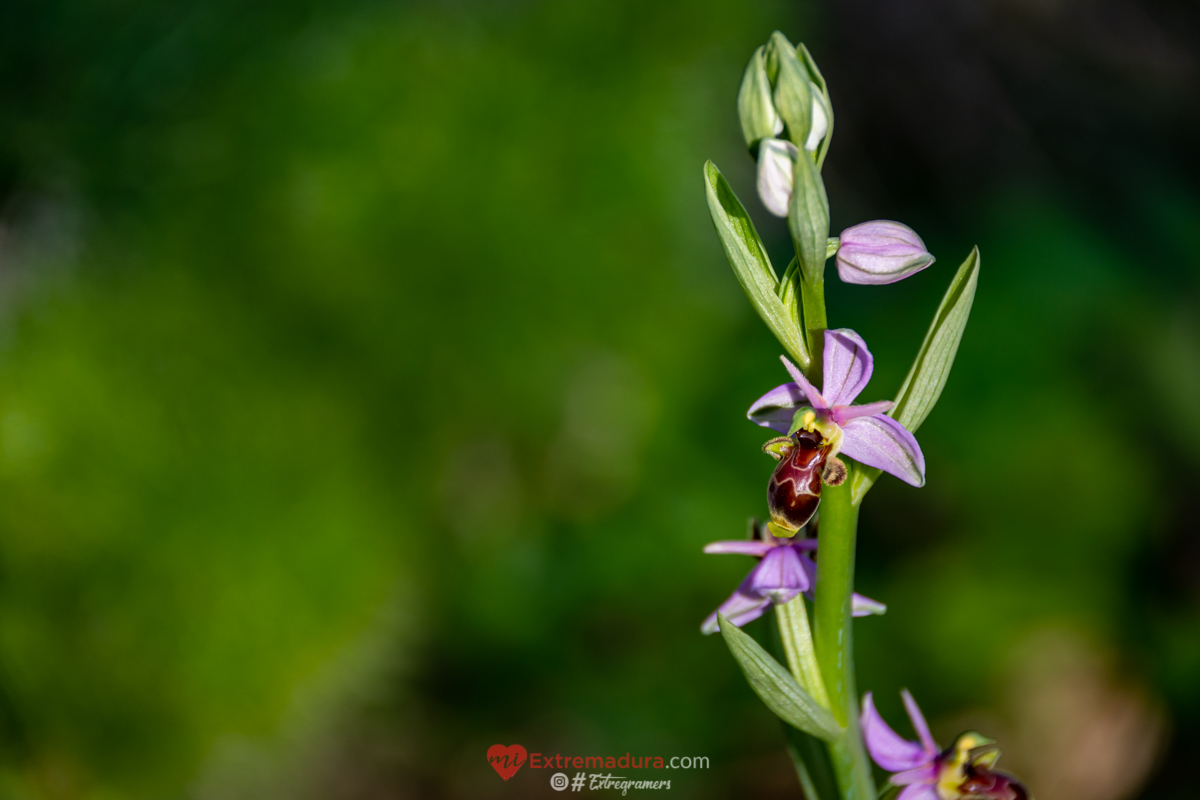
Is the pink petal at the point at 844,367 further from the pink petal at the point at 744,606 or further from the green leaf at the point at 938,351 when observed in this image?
the pink petal at the point at 744,606

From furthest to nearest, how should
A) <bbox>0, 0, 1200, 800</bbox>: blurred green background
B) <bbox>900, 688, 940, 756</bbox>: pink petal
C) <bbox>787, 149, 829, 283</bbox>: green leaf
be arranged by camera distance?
1. <bbox>0, 0, 1200, 800</bbox>: blurred green background
2. <bbox>900, 688, 940, 756</bbox>: pink petal
3. <bbox>787, 149, 829, 283</bbox>: green leaf

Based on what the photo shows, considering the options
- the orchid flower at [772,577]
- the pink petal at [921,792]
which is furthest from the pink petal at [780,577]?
the pink petal at [921,792]

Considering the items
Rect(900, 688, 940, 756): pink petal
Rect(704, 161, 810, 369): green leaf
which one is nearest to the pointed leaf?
Rect(704, 161, 810, 369): green leaf

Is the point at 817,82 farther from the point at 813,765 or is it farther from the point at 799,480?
the point at 813,765

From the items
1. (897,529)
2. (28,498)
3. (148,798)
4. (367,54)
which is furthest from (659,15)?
(148,798)

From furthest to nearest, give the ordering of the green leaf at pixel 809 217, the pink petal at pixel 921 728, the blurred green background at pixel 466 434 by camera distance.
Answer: the blurred green background at pixel 466 434, the pink petal at pixel 921 728, the green leaf at pixel 809 217

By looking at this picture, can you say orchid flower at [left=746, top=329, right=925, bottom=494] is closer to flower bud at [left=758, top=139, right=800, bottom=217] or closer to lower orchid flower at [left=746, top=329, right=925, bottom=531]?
lower orchid flower at [left=746, top=329, right=925, bottom=531]
